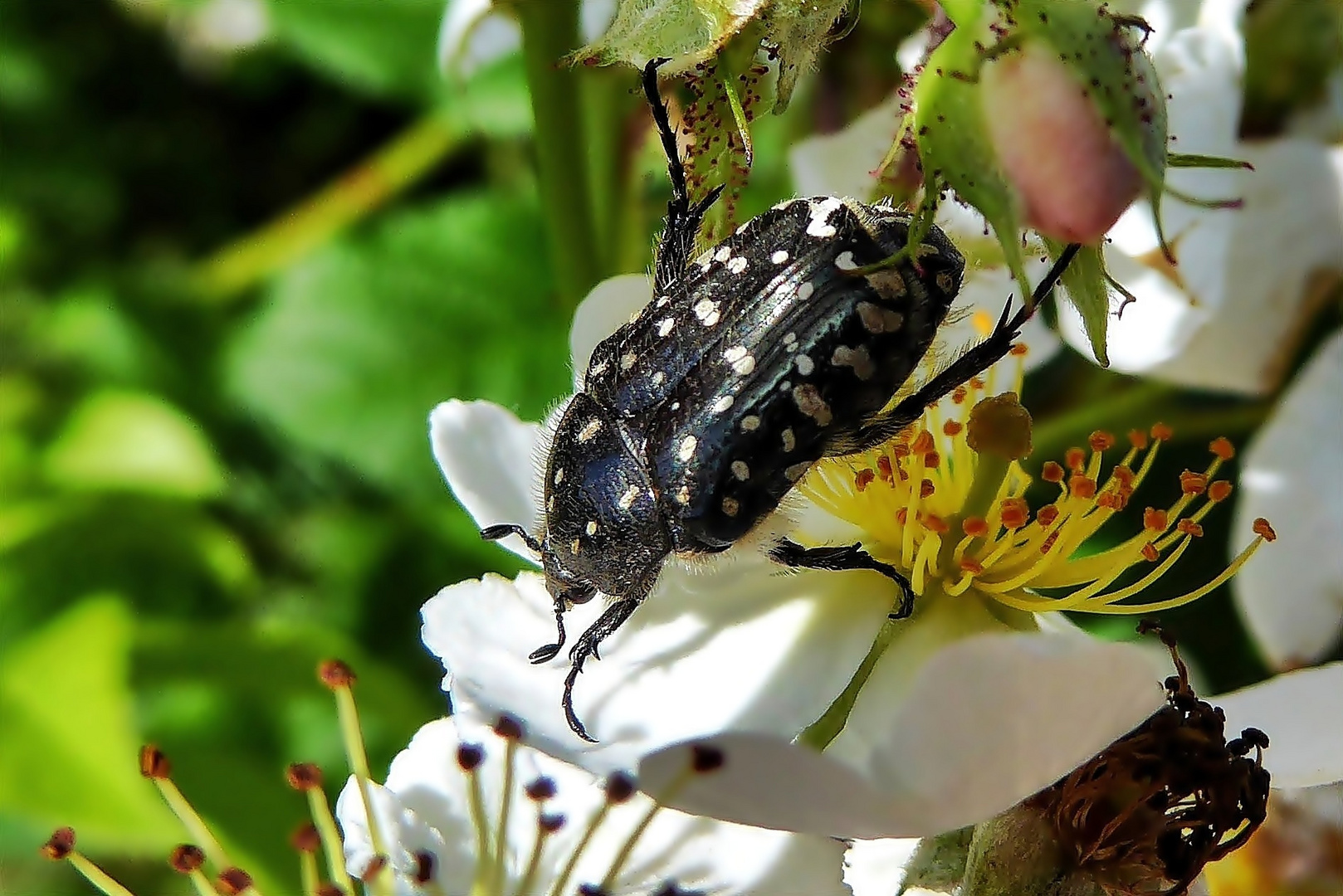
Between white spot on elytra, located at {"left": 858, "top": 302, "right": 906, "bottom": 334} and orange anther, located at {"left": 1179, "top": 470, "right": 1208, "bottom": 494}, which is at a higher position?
white spot on elytra, located at {"left": 858, "top": 302, "right": 906, "bottom": 334}

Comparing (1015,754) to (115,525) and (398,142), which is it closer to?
(115,525)

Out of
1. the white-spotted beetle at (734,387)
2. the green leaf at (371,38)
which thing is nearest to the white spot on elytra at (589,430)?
the white-spotted beetle at (734,387)

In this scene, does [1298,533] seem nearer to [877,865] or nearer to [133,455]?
Answer: [877,865]

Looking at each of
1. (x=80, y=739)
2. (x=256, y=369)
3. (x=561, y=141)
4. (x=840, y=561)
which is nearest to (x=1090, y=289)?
(x=840, y=561)

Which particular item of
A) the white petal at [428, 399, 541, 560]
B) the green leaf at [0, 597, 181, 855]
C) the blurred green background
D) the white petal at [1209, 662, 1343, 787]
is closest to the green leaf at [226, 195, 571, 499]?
the blurred green background

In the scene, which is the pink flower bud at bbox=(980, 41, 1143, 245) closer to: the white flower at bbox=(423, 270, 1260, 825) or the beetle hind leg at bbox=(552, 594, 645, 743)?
the white flower at bbox=(423, 270, 1260, 825)
